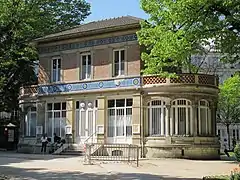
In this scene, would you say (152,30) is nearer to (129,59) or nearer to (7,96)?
(129,59)

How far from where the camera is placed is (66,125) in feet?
113

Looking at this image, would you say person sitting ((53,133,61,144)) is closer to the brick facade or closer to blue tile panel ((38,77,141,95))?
blue tile panel ((38,77,141,95))

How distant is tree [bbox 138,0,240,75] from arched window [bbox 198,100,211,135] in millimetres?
12450

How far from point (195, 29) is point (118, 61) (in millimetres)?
16326

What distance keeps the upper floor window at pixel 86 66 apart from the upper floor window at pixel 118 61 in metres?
2.32

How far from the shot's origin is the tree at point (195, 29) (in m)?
15.9

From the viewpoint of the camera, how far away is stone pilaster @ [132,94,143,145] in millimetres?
30891

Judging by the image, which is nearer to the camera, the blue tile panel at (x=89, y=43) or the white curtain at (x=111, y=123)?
the blue tile panel at (x=89, y=43)

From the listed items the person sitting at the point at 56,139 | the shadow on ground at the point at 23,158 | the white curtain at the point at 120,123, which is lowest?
the shadow on ground at the point at 23,158

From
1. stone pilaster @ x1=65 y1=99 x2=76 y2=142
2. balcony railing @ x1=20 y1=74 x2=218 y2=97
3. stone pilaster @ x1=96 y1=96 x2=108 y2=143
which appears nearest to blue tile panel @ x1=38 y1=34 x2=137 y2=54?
balcony railing @ x1=20 y1=74 x2=218 y2=97

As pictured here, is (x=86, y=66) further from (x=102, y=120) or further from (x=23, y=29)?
(x=23, y=29)

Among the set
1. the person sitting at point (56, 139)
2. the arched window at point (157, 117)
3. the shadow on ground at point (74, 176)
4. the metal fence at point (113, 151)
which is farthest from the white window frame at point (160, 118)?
the shadow on ground at point (74, 176)

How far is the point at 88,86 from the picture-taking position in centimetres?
3350

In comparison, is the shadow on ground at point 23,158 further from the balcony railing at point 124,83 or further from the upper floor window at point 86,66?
the upper floor window at point 86,66
